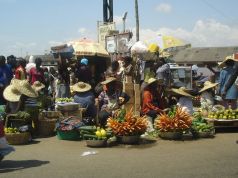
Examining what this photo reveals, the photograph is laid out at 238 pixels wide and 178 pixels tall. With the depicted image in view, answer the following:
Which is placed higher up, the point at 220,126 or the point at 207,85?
the point at 207,85

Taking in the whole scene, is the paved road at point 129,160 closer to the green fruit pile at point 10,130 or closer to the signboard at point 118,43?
the green fruit pile at point 10,130

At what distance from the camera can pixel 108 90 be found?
32.7 ft

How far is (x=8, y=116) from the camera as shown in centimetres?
962

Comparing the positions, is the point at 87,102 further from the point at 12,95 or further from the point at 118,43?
the point at 118,43

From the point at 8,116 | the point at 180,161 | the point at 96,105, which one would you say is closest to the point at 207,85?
the point at 96,105

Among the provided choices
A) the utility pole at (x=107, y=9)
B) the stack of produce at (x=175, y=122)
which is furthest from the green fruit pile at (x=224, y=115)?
the utility pole at (x=107, y=9)

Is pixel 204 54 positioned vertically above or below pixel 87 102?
above

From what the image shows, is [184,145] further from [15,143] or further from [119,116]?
[15,143]

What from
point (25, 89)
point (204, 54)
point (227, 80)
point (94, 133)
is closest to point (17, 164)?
point (94, 133)

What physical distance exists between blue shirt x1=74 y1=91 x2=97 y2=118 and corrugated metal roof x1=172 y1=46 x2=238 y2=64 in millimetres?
26172

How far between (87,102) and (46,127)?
4.04 feet

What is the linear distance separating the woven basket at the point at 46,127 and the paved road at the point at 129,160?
30.7 inches

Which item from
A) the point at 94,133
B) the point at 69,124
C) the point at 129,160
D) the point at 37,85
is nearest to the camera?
the point at 129,160

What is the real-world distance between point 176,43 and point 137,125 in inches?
553
